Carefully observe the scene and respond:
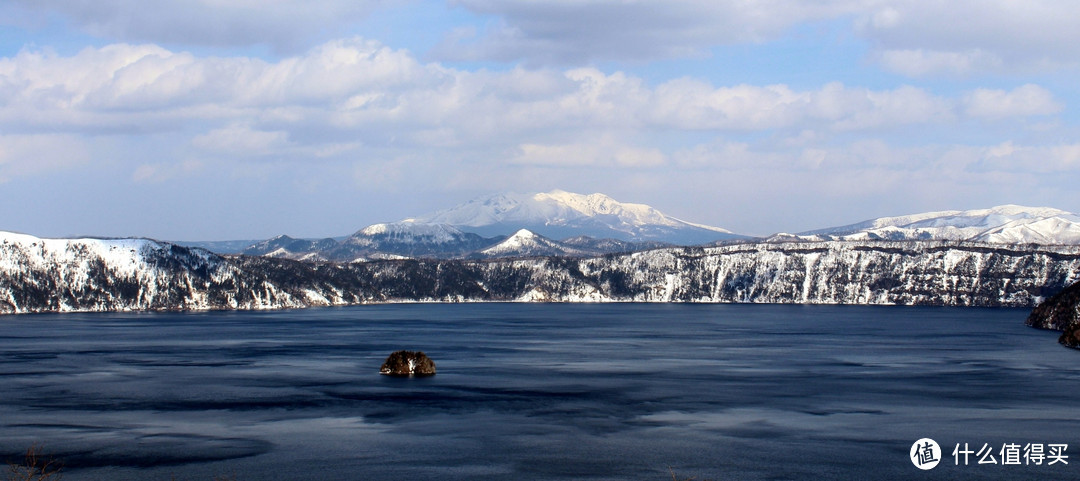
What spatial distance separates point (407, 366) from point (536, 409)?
27407 millimetres

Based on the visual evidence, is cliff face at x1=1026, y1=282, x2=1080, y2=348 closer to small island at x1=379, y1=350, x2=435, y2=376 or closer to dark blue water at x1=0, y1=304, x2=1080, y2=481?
dark blue water at x1=0, y1=304, x2=1080, y2=481

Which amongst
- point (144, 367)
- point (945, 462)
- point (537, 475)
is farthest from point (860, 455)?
point (144, 367)

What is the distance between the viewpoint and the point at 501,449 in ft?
191

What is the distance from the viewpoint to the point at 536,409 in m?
73.8

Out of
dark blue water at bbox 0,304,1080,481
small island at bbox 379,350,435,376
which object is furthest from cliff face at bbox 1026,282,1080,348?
small island at bbox 379,350,435,376

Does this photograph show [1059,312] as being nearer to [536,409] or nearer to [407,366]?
[407,366]

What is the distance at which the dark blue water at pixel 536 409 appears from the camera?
2114 inches

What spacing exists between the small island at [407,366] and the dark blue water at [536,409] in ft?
7.36

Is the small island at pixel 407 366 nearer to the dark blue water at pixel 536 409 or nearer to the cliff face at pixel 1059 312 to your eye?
the dark blue water at pixel 536 409

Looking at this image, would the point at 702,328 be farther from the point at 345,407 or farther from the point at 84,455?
the point at 84,455

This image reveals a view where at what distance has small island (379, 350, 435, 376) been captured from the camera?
97625mm

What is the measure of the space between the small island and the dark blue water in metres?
2.24

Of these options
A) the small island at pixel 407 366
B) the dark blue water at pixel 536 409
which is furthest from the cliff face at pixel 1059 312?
the small island at pixel 407 366

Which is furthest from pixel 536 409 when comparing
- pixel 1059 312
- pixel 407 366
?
pixel 1059 312
